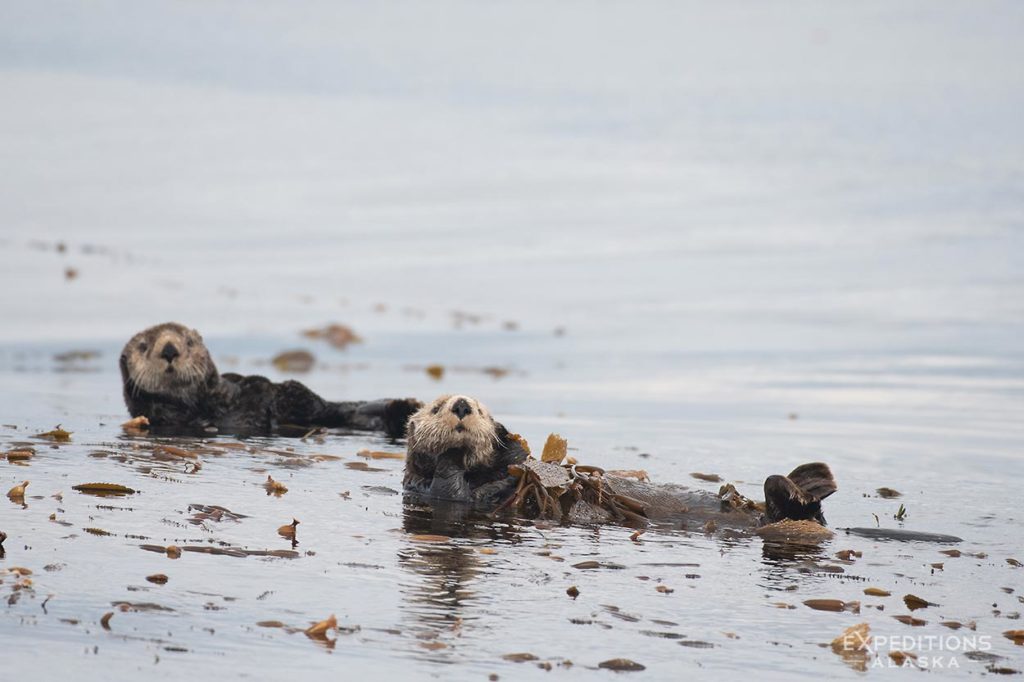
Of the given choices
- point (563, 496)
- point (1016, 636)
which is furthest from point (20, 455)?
point (1016, 636)

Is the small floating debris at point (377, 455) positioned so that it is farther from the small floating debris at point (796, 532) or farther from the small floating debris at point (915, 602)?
the small floating debris at point (915, 602)

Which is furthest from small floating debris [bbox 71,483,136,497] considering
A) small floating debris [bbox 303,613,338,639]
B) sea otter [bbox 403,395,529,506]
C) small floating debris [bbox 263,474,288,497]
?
small floating debris [bbox 303,613,338,639]

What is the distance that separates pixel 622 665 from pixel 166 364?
6.51 m

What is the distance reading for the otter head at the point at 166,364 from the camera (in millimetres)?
9906

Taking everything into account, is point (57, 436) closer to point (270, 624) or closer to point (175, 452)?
point (175, 452)

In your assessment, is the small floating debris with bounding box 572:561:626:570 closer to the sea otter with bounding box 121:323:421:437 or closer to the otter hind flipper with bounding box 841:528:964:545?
the otter hind flipper with bounding box 841:528:964:545

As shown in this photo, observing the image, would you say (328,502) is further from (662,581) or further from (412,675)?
(412,675)

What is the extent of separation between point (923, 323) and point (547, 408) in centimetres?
975

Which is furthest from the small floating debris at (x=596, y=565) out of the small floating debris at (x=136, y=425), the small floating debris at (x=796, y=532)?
the small floating debris at (x=136, y=425)

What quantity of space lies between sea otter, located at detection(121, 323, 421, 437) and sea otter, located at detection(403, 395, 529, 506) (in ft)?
7.89

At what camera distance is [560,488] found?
6797mm

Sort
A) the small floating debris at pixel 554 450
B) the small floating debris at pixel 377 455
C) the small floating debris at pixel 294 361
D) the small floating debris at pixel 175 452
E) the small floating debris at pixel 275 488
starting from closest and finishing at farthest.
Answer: the small floating debris at pixel 275 488 → the small floating debris at pixel 554 450 → the small floating debris at pixel 175 452 → the small floating debris at pixel 377 455 → the small floating debris at pixel 294 361

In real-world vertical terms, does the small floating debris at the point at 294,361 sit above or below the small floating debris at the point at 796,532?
above

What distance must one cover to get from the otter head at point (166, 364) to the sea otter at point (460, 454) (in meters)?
3.16
